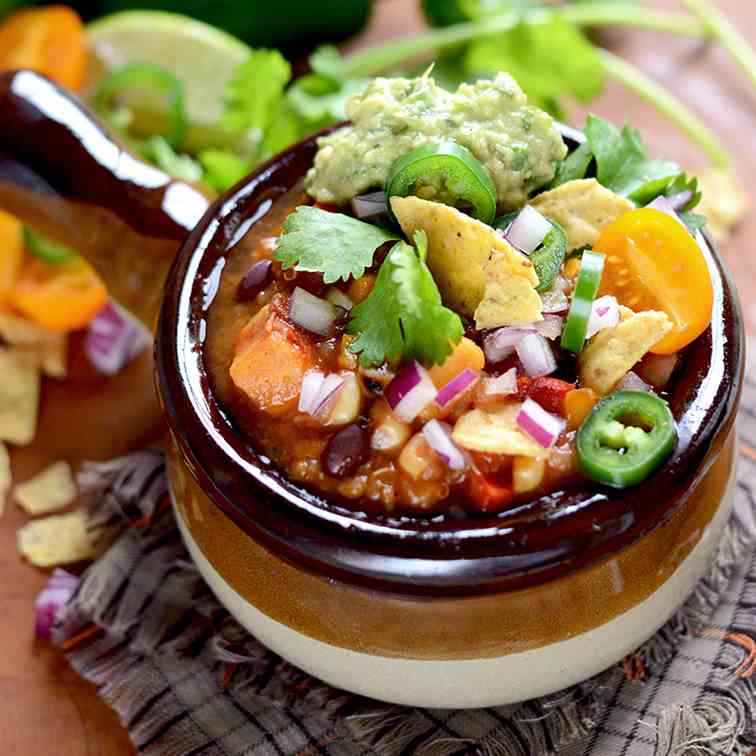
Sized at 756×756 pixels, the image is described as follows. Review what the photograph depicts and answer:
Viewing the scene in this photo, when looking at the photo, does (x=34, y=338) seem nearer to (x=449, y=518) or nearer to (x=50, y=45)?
(x=50, y=45)

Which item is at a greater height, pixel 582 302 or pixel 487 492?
pixel 582 302

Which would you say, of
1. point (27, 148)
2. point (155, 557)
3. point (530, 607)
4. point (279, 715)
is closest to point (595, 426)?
point (530, 607)

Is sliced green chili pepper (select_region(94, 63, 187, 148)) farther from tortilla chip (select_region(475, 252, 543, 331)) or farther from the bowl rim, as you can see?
tortilla chip (select_region(475, 252, 543, 331))

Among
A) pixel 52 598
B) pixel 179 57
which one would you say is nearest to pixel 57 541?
pixel 52 598

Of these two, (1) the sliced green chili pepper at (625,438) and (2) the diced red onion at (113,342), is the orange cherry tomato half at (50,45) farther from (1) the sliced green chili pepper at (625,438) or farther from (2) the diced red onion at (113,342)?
(1) the sliced green chili pepper at (625,438)

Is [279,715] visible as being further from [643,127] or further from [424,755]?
[643,127]

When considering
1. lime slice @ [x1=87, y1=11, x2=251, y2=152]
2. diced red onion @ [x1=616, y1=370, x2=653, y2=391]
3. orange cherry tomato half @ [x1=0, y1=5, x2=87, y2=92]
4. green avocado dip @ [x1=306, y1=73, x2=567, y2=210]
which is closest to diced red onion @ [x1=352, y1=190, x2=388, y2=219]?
green avocado dip @ [x1=306, y1=73, x2=567, y2=210]

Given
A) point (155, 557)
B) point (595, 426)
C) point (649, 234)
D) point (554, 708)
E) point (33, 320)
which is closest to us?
point (595, 426)
